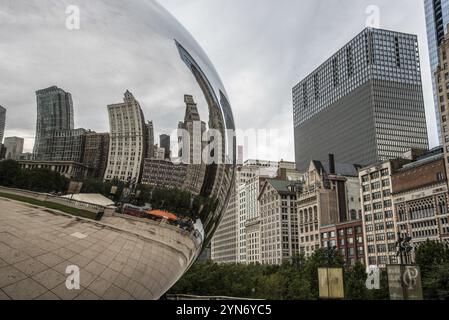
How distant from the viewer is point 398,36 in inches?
5664

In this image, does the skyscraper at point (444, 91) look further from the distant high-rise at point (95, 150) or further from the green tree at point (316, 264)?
the distant high-rise at point (95, 150)

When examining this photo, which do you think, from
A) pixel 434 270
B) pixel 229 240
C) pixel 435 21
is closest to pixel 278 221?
pixel 229 240

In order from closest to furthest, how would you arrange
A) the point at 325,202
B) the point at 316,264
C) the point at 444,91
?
the point at 316,264 → the point at 444,91 → the point at 325,202

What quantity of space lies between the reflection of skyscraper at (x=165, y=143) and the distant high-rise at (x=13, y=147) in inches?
31.2

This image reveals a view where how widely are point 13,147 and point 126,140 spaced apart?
0.61m

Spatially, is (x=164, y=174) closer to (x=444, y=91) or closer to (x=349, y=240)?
(x=444, y=91)

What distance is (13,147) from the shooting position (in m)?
2.56

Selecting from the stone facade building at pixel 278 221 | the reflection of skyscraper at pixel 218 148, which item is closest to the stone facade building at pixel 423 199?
the stone facade building at pixel 278 221

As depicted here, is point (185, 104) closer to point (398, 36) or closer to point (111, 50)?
point (111, 50)

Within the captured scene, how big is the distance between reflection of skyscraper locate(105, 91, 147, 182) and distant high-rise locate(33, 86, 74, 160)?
25 cm

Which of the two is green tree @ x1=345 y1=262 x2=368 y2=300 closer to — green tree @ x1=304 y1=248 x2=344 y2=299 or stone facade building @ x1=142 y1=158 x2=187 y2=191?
green tree @ x1=304 y1=248 x2=344 y2=299

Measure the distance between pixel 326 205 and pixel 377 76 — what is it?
57.5m

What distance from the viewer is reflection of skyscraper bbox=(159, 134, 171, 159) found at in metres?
2.90
